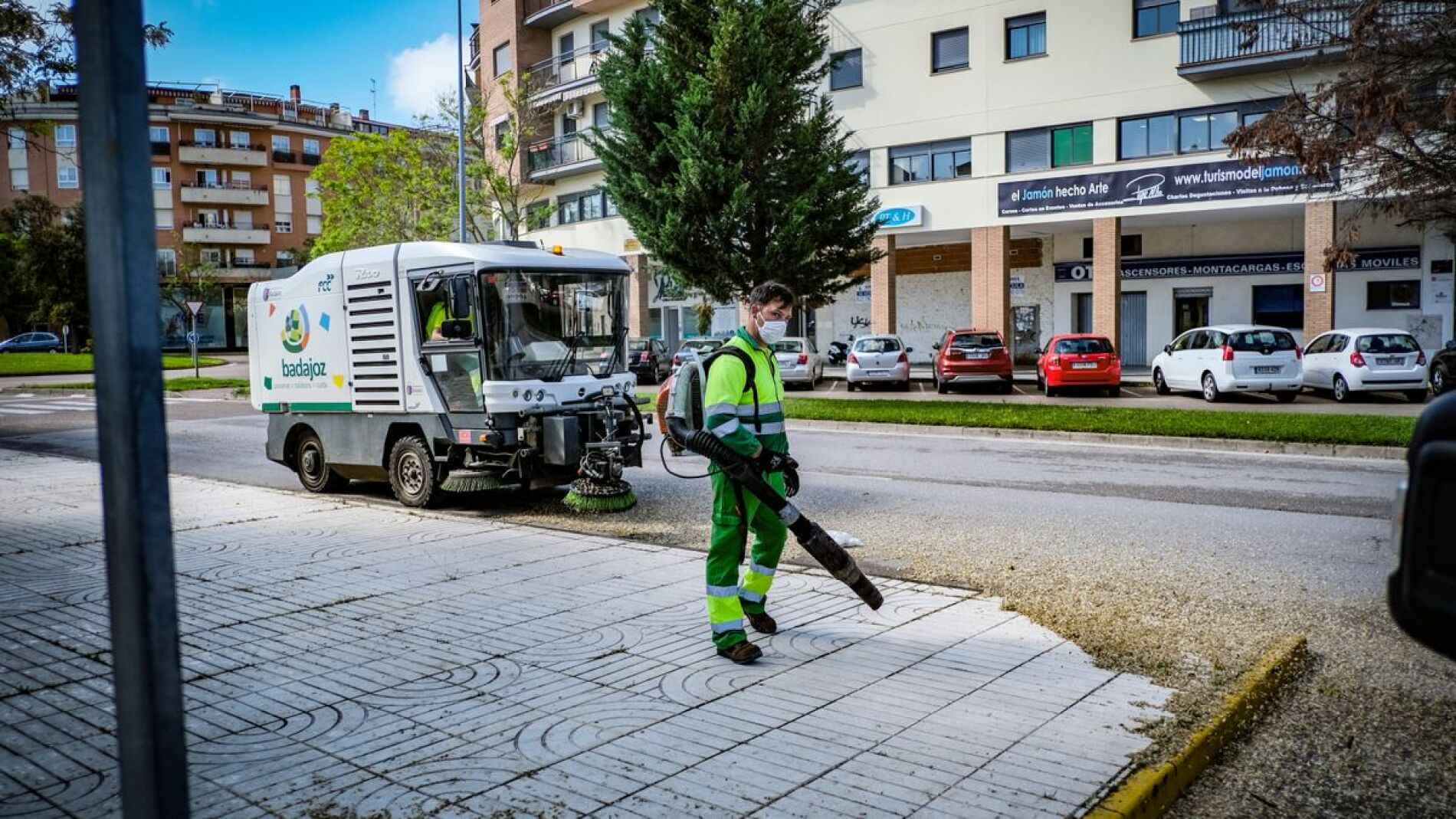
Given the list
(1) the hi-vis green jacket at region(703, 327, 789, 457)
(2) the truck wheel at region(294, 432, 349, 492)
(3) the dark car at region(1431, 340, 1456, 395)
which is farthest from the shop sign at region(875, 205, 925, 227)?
(1) the hi-vis green jacket at region(703, 327, 789, 457)

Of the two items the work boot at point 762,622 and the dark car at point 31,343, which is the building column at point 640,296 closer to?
the work boot at point 762,622

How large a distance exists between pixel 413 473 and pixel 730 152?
14.2 meters

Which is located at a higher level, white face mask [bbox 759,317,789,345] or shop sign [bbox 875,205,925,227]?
shop sign [bbox 875,205,925,227]

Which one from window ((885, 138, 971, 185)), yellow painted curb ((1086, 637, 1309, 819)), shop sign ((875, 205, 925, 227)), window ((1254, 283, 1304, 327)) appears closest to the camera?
yellow painted curb ((1086, 637, 1309, 819))

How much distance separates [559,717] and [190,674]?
2.14m

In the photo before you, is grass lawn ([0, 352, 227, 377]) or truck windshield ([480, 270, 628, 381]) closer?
truck windshield ([480, 270, 628, 381])

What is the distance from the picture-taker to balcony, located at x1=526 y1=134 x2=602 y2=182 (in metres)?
44.3

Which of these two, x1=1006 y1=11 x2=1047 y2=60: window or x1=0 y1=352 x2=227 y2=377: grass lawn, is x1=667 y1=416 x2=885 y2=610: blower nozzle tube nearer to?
x1=1006 y1=11 x2=1047 y2=60: window

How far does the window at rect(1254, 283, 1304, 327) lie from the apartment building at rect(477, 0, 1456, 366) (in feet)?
0.20

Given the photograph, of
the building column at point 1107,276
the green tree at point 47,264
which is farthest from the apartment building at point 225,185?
the building column at point 1107,276

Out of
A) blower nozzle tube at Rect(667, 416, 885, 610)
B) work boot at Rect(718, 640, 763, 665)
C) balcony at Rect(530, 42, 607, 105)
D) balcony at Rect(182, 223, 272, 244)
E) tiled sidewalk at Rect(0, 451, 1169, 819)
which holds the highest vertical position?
balcony at Rect(530, 42, 607, 105)

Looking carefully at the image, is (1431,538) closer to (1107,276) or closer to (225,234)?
(1107,276)

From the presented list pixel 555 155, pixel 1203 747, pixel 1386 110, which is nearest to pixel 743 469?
pixel 1203 747

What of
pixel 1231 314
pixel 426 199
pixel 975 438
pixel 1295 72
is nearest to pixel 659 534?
pixel 975 438
